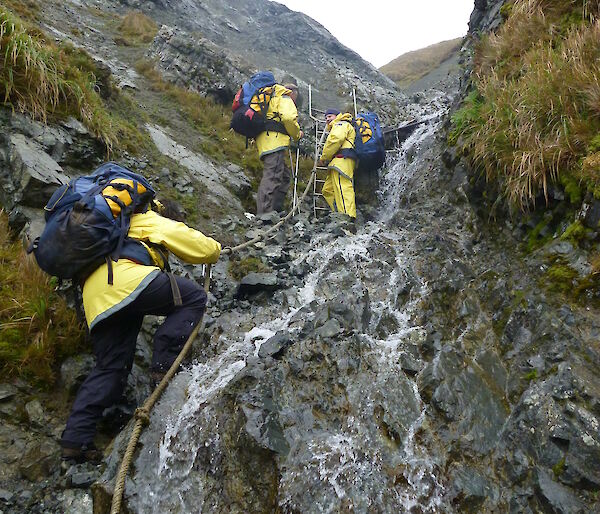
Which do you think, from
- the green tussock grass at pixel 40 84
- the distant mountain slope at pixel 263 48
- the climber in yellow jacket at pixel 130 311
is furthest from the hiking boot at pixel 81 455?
the distant mountain slope at pixel 263 48

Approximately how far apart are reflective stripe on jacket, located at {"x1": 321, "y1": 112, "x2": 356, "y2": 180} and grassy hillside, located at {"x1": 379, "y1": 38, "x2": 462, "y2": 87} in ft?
67.3

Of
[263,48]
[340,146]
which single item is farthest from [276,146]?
[263,48]

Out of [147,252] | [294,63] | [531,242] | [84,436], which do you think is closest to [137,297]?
[147,252]

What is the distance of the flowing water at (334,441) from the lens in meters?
2.77

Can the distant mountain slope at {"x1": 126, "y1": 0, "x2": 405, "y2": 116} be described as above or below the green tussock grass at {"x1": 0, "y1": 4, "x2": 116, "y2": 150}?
above

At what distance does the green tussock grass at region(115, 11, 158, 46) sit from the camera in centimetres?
1443

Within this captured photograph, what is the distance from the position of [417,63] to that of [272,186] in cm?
2971

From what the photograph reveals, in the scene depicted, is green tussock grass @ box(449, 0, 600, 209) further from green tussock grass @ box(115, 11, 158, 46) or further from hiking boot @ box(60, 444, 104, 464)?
green tussock grass @ box(115, 11, 158, 46)

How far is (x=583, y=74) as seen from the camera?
3.99 meters

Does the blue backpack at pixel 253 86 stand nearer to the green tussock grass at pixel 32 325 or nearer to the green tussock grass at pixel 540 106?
the green tussock grass at pixel 540 106

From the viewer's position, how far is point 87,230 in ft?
10.4

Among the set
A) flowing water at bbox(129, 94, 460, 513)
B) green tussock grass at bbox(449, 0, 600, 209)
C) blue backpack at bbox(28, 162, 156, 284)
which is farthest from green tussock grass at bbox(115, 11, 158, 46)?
flowing water at bbox(129, 94, 460, 513)

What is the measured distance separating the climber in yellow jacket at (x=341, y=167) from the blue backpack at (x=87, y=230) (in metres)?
6.27

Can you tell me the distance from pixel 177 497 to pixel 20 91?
5.79 metres
